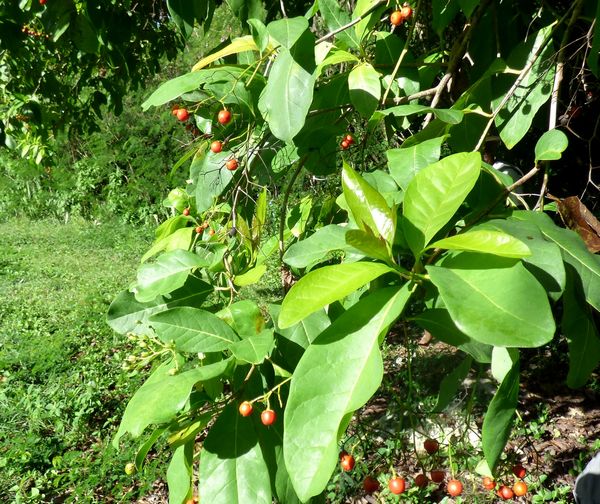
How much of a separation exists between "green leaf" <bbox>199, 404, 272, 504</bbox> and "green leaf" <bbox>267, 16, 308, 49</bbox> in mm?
611

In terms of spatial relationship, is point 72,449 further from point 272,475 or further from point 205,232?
point 272,475

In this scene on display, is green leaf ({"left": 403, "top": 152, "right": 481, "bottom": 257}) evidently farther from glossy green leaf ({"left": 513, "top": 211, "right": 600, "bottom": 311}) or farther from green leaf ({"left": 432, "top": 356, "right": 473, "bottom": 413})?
green leaf ({"left": 432, "top": 356, "right": 473, "bottom": 413})

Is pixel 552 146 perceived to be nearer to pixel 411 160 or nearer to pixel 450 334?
pixel 411 160

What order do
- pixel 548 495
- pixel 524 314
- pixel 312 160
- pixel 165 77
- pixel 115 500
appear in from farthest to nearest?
pixel 165 77 < pixel 115 500 < pixel 548 495 < pixel 312 160 < pixel 524 314

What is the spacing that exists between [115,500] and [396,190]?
261cm

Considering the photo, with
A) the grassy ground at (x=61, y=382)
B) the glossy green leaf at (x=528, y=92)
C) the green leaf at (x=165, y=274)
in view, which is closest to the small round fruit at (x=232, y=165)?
the green leaf at (x=165, y=274)

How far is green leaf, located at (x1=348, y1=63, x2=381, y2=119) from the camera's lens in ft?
3.74

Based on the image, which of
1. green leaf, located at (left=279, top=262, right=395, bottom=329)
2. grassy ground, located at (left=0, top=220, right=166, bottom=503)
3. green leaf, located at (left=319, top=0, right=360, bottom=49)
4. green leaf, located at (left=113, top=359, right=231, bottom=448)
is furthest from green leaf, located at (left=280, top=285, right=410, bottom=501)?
grassy ground, located at (left=0, top=220, right=166, bottom=503)

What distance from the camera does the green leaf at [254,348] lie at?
32.7 inches

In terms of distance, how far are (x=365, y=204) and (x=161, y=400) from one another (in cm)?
40

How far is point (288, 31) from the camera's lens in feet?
3.13

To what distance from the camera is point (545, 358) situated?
12.4ft

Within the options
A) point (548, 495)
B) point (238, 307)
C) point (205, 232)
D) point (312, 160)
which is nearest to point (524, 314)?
point (238, 307)

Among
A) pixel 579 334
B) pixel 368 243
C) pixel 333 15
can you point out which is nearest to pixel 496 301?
pixel 368 243
